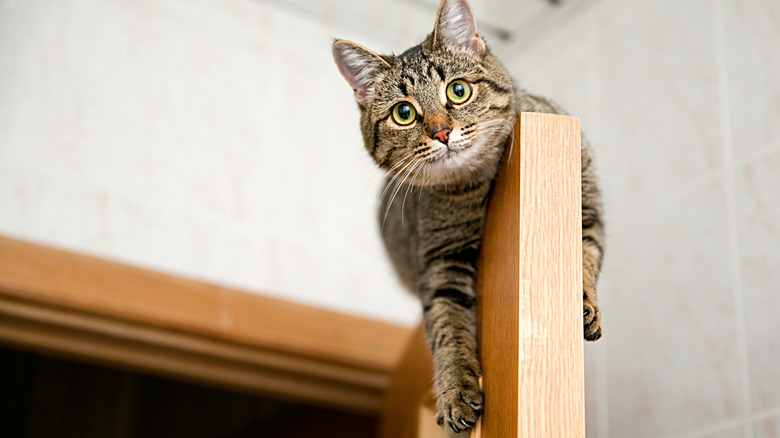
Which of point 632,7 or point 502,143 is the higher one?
point 632,7

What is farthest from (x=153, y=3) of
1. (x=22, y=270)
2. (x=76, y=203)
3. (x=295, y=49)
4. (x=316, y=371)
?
(x=316, y=371)

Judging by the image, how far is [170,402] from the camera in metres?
2.60

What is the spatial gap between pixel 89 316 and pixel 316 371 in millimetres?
523

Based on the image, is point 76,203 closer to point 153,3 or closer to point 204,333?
point 204,333

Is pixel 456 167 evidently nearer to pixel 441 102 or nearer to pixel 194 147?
pixel 441 102

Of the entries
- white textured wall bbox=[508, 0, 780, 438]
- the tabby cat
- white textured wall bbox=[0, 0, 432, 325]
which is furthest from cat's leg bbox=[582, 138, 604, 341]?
white textured wall bbox=[0, 0, 432, 325]

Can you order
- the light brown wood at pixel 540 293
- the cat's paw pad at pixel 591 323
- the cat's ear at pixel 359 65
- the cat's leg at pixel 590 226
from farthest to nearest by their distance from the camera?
the cat's ear at pixel 359 65, the cat's leg at pixel 590 226, the cat's paw pad at pixel 591 323, the light brown wood at pixel 540 293

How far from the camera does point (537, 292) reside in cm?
69

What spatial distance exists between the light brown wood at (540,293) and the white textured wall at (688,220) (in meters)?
0.62

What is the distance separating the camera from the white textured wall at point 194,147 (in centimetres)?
160

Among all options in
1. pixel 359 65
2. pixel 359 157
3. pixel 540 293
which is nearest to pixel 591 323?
pixel 540 293

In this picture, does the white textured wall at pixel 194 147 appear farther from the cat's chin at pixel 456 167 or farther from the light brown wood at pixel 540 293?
the light brown wood at pixel 540 293

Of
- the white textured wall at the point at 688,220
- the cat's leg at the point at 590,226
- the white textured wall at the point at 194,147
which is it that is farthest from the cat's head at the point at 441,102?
the white textured wall at the point at 194,147

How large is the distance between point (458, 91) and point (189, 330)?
937 millimetres
